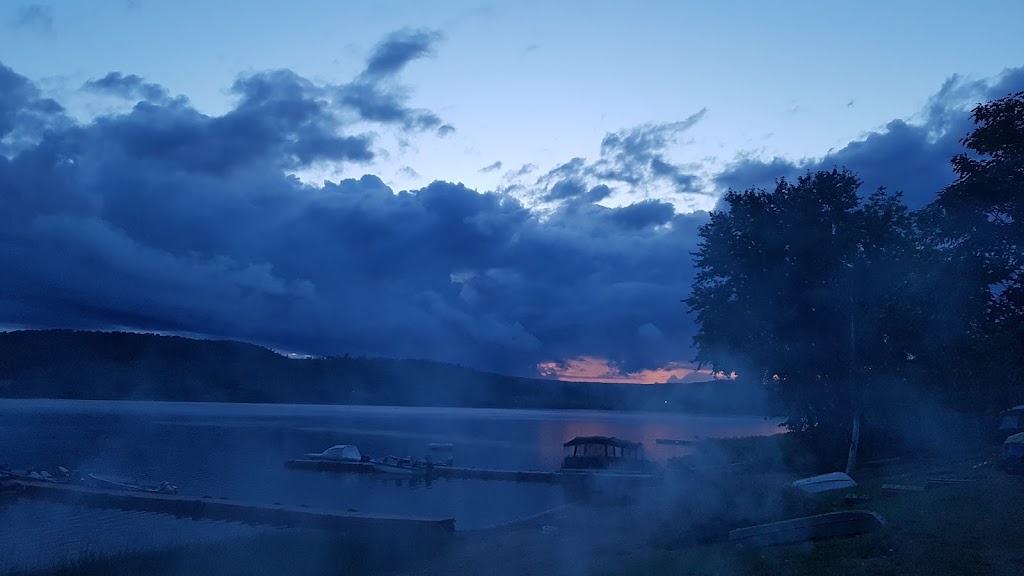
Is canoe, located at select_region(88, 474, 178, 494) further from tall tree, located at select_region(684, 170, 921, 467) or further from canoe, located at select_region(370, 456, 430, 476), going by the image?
tall tree, located at select_region(684, 170, 921, 467)

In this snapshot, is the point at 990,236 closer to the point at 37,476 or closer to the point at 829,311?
the point at 829,311

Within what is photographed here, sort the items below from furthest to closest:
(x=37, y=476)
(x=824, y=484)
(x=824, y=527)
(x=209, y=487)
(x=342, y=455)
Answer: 1. (x=342, y=455)
2. (x=209, y=487)
3. (x=37, y=476)
4. (x=824, y=484)
5. (x=824, y=527)

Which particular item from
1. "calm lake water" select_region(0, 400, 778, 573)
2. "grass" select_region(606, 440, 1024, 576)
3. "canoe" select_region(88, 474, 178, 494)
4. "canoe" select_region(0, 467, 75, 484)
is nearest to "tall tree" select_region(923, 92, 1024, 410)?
"grass" select_region(606, 440, 1024, 576)

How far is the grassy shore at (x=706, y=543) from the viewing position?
10.8 meters

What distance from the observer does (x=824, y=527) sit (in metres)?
12.2

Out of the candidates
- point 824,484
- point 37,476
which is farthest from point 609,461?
point 37,476

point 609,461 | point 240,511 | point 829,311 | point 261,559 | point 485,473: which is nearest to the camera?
point 261,559

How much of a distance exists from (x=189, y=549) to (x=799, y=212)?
2349 cm

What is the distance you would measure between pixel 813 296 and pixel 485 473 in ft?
65.6

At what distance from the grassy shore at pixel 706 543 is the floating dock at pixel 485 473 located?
6521mm

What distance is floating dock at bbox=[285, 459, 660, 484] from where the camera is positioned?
32.4 metres

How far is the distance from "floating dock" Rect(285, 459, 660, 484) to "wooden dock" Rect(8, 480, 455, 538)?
10691mm

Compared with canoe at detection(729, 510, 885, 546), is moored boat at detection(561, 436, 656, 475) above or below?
below

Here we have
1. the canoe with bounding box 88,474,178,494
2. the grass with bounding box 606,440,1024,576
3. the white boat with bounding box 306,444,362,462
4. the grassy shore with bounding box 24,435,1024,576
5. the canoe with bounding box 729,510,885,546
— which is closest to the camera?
the grass with bounding box 606,440,1024,576
